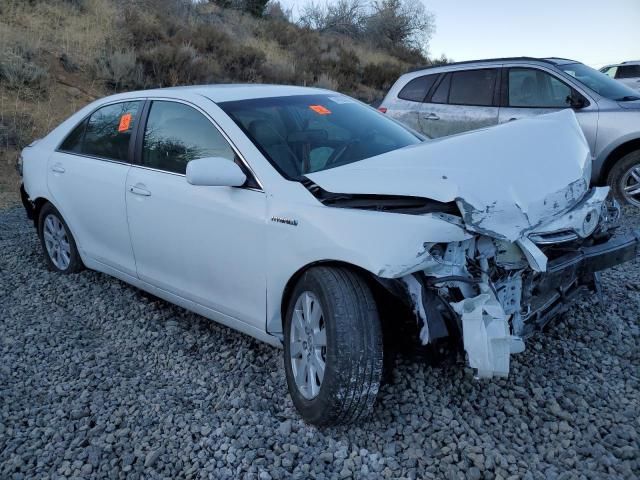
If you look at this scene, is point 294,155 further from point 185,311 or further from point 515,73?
point 515,73

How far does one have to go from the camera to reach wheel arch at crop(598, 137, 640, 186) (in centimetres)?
650

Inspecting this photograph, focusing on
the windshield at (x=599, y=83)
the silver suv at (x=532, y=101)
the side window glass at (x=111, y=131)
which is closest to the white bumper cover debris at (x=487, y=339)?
the side window glass at (x=111, y=131)

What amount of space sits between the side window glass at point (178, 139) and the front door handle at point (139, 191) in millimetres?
167

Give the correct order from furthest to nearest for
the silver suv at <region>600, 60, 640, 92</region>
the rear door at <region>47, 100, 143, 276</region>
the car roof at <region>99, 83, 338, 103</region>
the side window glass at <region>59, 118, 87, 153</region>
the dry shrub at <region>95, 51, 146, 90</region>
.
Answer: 1. the silver suv at <region>600, 60, 640, 92</region>
2. the dry shrub at <region>95, 51, 146, 90</region>
3. the side window glass at <region>59, 118, 87, 153</region>
4. the rear door at <region>47, 100, 143, 276</region>
5. the car roof at <region>99, 83, 338, 103</region>

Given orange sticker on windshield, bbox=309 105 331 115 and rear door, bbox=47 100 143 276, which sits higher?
orange sticker on windshield, bbox=309 105 331 115

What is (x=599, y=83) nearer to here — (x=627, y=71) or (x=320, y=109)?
(x=320, y=109)

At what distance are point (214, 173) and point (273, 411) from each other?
1275 millimetres

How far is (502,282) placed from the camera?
9.26 feet

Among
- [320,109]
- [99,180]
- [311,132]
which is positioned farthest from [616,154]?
[99,180]

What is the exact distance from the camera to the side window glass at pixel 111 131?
4188 mm

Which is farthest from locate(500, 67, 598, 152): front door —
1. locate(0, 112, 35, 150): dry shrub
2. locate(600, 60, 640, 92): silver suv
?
locate(600, 60, 640, 92): silver suv

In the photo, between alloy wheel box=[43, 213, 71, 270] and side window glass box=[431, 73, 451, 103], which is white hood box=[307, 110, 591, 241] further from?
side window glass box=[431, 73, 451, 103]

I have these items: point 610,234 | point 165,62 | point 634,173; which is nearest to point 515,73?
point 634,173

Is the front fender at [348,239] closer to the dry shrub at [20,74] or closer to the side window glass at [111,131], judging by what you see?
the side window glass at [111,131]
